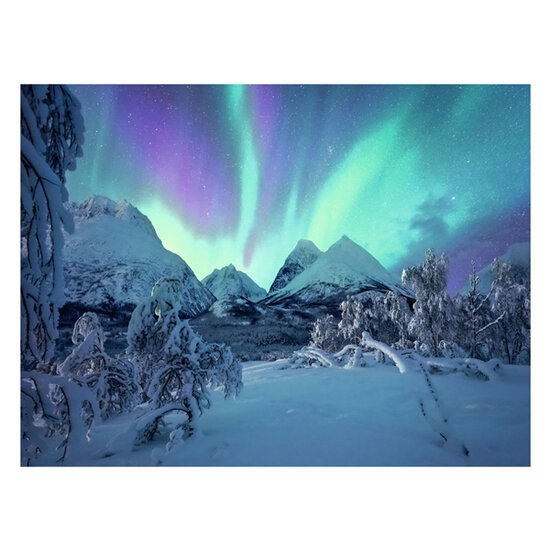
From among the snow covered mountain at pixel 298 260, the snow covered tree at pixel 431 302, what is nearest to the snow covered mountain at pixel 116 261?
the snow covered mountain at pixel 298 260

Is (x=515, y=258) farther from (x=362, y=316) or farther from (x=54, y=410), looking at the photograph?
(x=54, y=410)

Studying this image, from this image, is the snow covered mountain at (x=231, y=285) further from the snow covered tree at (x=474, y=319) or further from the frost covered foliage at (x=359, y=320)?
the snow covered tree at (x=474, y=319)

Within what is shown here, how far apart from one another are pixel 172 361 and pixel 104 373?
0.73m

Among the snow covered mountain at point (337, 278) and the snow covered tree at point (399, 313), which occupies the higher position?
the snow covered mountain at point (337, 278)

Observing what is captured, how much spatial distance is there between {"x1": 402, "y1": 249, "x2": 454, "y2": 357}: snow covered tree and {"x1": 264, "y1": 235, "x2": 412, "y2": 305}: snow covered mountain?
1.00 ft

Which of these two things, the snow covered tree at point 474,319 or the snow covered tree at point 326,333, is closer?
the snow covered tree at point 474,319

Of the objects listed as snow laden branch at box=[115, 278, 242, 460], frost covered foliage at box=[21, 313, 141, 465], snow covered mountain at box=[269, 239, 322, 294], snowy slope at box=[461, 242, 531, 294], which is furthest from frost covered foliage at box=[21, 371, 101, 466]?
snowy slope at box=[461, 242, 531, 294]

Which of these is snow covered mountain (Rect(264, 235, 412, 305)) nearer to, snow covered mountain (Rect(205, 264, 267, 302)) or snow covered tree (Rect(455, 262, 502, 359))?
snow covered mountain (Rect(205, 264, 267, 302))

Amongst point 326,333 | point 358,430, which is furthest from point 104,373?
point 326,333

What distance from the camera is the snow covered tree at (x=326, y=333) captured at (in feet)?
19.9

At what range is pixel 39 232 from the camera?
2250mm

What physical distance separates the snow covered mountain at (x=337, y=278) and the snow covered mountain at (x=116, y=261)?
1575 mm

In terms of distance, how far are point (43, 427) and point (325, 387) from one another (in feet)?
10.4

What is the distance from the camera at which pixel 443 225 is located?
4.39 m
